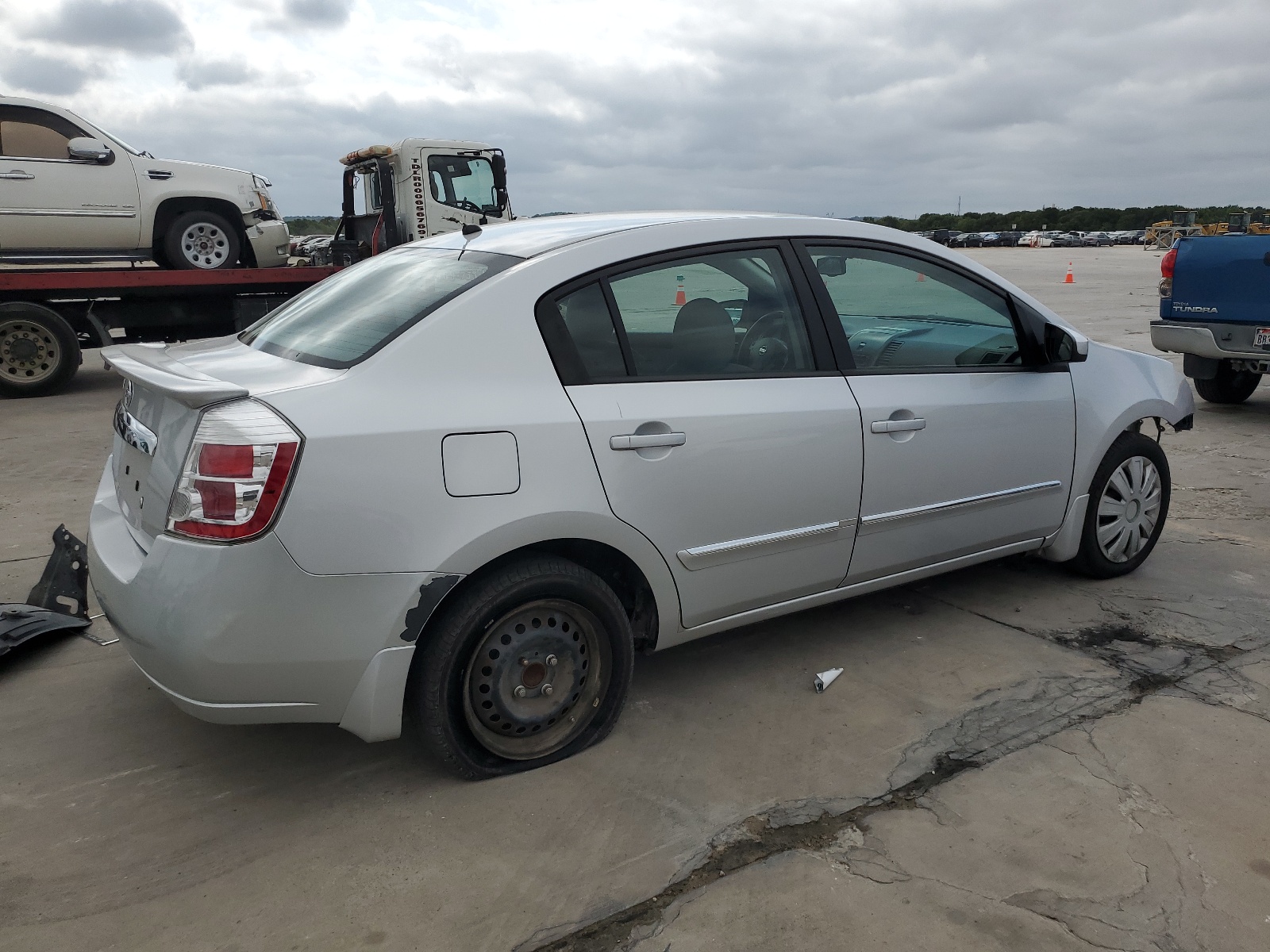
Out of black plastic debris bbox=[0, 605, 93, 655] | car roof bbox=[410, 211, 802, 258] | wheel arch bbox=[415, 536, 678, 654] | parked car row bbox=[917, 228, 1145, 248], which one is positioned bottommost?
black plastic debris bbox=[0, 605, 93, 655]

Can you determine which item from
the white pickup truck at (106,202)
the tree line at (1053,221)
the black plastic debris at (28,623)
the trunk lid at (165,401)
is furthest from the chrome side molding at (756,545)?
the tree line at (1053,221)

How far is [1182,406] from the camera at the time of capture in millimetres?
4539

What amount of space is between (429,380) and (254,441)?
Answer: 0.47 meters

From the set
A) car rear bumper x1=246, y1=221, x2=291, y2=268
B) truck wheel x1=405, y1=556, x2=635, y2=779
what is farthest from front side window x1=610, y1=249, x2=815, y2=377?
car rear bumper x1=246, y1=221, x2=291, y2=268

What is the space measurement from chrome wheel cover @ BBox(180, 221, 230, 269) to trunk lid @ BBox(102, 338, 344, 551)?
8544 mm

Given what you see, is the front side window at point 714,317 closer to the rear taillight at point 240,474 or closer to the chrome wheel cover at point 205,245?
the rear taillight at point 240,474

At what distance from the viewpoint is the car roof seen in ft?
10.1

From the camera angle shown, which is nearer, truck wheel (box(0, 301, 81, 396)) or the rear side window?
the rear side window

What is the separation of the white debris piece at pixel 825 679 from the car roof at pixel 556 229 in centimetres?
161

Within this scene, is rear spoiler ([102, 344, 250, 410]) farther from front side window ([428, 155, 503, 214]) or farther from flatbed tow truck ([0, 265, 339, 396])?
front side window ([428, 155, 503, 214])

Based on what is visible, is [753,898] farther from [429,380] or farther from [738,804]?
[429,380]

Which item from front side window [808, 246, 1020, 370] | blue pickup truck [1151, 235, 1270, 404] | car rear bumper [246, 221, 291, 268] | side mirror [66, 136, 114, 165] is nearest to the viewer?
front side window [808, 246, 1020, 370]

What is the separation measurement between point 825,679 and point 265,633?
1909mm

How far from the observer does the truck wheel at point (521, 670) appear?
2.67 m
